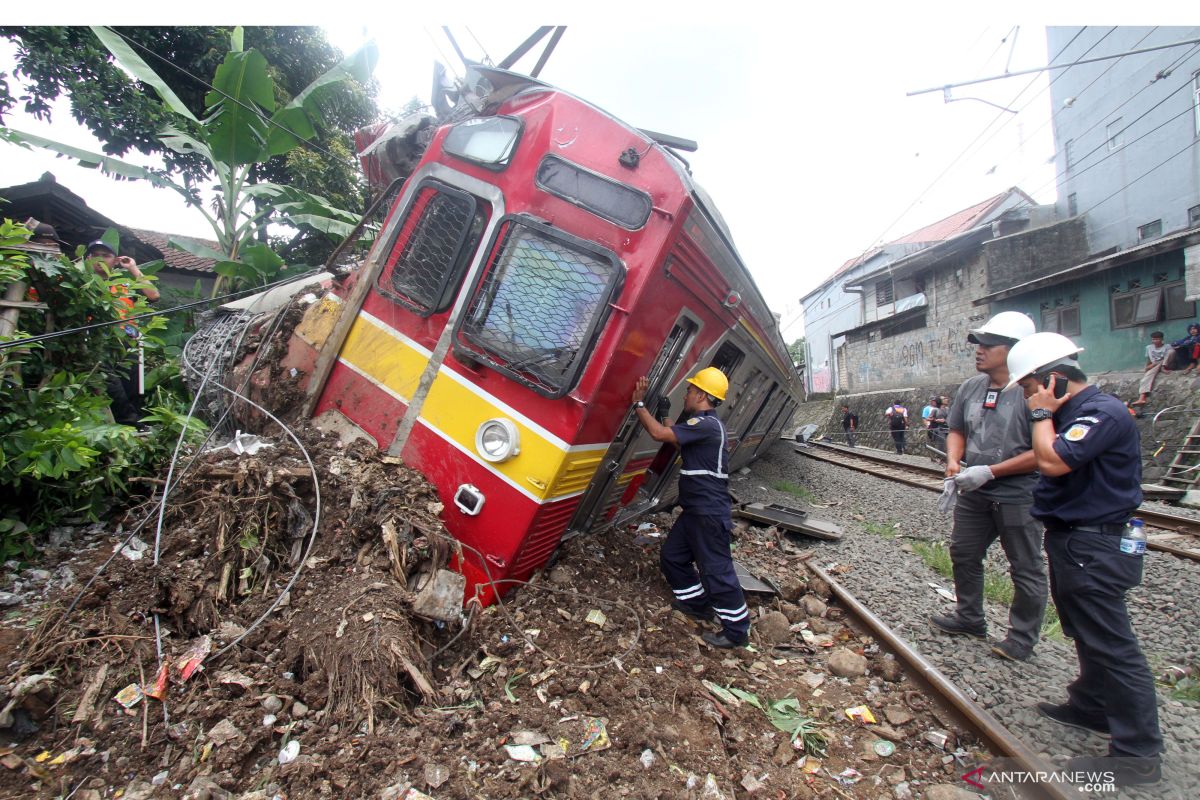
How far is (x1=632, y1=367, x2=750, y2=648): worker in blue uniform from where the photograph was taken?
130 inches

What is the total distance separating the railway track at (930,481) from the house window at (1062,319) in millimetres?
6253

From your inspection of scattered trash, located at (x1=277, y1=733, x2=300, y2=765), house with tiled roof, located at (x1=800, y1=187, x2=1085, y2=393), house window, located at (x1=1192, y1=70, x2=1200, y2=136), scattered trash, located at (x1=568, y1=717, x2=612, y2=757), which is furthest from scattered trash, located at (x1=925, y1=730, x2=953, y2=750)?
house with tiled roof, located at (x1=800, y1=187, x2=1085, y2=393)

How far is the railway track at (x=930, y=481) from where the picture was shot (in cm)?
562

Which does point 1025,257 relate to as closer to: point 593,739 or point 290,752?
point 593,739

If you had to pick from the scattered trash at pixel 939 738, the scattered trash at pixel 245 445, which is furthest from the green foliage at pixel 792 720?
the scattered trash at pixel 245 445

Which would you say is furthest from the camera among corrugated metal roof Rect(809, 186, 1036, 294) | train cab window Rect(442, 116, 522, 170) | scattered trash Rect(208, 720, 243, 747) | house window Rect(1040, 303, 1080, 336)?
corrugated metal roof Rect(809, 186, 1036, 294)

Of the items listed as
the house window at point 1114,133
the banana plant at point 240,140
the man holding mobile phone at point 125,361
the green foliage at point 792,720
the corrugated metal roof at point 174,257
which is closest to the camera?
the green foliage at point 792,720

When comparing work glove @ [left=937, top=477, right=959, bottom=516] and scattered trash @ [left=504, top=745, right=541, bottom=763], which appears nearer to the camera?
scattered trash @ [left=504, top=745, right=541, bottom=763]

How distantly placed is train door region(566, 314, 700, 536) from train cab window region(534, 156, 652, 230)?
0.76 meters

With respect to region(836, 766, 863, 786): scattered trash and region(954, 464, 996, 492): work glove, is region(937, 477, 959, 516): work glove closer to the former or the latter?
region(954, 464, 996, 492): work glove

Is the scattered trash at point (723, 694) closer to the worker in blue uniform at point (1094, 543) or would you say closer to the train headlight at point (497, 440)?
the worker in blue uniform at point (1094, 543)

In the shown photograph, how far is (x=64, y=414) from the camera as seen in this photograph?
11.6 ft

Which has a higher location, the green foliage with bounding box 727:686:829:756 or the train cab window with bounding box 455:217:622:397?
the train cab window with bounding box 455:217:622:397

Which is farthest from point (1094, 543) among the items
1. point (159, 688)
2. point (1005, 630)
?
point (159, 688)
